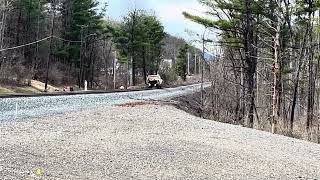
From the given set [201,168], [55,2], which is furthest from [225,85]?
[55,2]

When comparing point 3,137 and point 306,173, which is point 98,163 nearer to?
point 3,137

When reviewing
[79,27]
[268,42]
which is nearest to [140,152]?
[268,42]

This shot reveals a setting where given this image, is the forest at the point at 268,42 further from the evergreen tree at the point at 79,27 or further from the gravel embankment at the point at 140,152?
the evergreen tree at the point at 79,27

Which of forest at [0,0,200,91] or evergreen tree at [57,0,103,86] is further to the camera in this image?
evergreen tree at [57,0,103,86]

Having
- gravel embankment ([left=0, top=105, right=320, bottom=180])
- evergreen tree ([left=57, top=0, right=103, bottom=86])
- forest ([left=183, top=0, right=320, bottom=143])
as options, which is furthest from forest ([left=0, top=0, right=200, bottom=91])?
gravel embankment ([left=0, top=105, right=320, bottom=180])

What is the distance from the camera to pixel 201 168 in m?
8.60

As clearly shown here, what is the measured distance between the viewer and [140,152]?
32.2ft

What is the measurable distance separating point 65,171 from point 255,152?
539cm

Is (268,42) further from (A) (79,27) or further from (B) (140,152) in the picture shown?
(A) (79,27)

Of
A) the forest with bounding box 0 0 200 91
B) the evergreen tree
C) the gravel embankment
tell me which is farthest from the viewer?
the evergreen tree

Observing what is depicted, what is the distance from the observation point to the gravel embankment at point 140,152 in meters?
7.82

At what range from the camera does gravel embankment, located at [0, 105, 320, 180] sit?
308 inches

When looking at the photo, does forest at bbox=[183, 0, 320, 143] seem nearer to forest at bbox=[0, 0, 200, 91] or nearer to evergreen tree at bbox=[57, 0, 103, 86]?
forest at bbox=[0, 0, 200, 91]

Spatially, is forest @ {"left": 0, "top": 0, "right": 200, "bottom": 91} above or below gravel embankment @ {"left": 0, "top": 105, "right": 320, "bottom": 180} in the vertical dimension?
above
